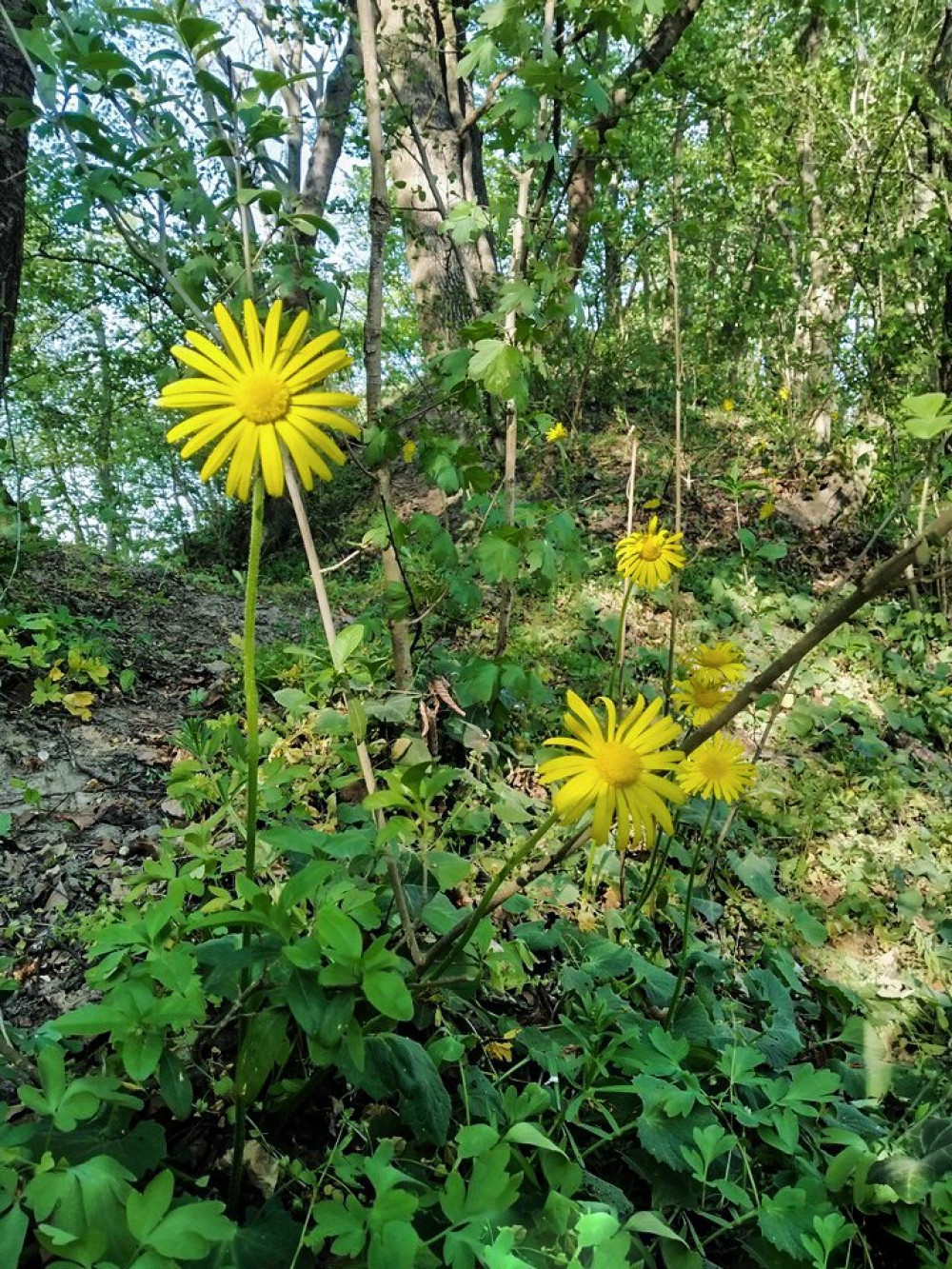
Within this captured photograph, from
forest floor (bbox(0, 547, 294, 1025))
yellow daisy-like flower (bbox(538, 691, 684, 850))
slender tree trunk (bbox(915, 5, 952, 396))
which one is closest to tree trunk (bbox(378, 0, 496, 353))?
forest floor (bbox(0, 547, 294, 1025))

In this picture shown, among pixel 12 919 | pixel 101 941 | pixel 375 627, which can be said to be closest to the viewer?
pixel 101 941

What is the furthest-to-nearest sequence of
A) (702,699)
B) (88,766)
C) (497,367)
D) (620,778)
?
(88,766), (497,367), (702,699), (620,778)

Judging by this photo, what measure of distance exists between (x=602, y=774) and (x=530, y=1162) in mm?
643

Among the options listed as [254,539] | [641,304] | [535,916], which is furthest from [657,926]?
[641,304]

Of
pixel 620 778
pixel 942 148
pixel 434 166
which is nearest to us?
pixel 620 778

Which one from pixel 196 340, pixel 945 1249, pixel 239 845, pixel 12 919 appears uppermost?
pixel 196 340

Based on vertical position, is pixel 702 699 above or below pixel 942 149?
below

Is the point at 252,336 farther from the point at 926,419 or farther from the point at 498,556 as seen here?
the point at 498,556

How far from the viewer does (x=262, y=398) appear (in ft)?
2.91

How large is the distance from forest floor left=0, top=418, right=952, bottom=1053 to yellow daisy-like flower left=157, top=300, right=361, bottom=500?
1286 mm

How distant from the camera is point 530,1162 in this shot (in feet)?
3.75

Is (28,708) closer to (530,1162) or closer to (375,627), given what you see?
(375,627)

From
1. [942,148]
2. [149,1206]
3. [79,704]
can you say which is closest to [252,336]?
[149,1206]

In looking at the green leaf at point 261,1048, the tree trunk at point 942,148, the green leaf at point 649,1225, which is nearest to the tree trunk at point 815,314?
the tree trunk at point 942,148
